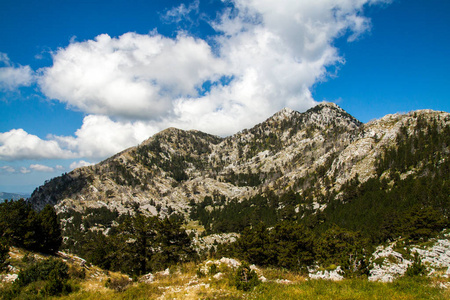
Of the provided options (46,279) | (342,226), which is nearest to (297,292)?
(46,279)

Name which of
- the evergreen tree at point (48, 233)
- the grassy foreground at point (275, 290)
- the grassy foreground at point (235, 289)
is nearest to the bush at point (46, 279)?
the grassy foreground at point (235, 289)

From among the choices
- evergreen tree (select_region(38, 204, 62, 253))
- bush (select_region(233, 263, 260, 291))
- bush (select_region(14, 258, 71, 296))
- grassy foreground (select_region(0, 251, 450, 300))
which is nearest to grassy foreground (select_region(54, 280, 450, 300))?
grassy foreground (select_region(0, 251, 450, 300))

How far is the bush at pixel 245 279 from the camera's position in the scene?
14406 millimetres

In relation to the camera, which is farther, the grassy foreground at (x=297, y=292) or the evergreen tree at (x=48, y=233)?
the evergreen tree at (x=48, y=233)

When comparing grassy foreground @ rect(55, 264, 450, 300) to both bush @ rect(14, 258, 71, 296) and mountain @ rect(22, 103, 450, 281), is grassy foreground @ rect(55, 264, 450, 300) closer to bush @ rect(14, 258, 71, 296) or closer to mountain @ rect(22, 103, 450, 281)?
bush @ rect(14, 258, 71, 296)

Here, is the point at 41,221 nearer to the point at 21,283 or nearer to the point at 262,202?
the point at 21,283

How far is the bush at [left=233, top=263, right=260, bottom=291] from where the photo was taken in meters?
14.4

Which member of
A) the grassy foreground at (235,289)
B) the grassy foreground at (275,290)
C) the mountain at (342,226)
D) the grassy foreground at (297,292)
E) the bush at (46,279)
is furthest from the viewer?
the mountain at (342,226)

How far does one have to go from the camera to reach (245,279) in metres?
15.3

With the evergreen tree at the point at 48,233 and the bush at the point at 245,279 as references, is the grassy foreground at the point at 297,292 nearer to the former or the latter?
the bush at the point at 245,279

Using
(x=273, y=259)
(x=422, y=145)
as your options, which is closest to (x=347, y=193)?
(x=422, y=145)

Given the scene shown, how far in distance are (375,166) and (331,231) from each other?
14537 centimetres

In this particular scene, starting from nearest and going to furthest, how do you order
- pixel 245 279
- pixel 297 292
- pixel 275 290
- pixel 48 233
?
1. pixel 297 292
2. pixel 275 290
3. pixel 245 279
4. pixel 48 233

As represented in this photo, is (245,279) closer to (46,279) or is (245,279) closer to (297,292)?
(297,292)
